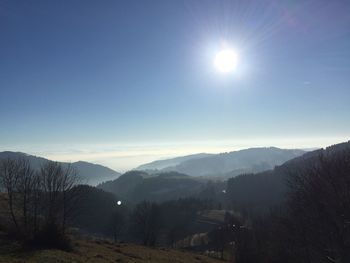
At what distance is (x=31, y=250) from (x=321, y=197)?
2527 centimetres

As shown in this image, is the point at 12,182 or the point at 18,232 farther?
the point at 12,182

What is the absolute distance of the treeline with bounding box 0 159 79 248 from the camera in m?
36.6

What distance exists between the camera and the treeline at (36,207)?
120ft

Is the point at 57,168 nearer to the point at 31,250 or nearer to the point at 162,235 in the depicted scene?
the point at 31,250

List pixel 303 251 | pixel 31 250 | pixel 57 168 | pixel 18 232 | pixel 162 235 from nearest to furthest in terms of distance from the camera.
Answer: pixel 31 250, pixel 303 251, pixel 18 232, pixel 57 168, pixel 162 235

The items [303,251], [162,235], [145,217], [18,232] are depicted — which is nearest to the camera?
[303,251]

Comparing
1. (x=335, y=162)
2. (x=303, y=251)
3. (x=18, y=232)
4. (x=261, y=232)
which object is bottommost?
(x=261, y=232)

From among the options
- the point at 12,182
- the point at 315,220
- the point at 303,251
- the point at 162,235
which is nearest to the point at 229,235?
the point at 162,235

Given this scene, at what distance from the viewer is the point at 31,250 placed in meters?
31.8

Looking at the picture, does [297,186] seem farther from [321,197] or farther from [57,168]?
[57,168]

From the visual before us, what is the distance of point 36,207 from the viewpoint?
175 feet

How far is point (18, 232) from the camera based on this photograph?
39750mm

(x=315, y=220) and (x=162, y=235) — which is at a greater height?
(x=315, y=220)

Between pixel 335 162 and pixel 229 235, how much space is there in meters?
97.1
